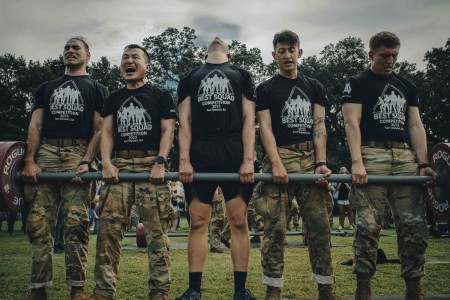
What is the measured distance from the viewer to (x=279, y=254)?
3.93 meters

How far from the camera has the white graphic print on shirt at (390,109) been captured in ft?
13.8

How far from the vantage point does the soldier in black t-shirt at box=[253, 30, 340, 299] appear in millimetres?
3953

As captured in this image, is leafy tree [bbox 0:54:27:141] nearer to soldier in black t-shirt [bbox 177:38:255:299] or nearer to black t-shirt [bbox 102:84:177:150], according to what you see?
black t-shirt [bbox 102:84:177:150]

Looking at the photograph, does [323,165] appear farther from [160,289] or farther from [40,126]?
[40,126]

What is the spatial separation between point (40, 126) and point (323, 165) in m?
2.97

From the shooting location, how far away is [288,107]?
4180 mm

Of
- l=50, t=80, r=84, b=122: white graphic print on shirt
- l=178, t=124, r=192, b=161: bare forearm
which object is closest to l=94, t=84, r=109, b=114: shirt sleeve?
l=50, t=80, r=84, b=122: white graphic print on shirt

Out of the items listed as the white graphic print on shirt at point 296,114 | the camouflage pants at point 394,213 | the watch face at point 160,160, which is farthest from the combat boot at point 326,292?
the watch face at point 160,160

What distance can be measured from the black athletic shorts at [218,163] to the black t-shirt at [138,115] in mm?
512

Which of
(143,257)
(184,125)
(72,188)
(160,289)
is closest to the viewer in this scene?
(160,289)

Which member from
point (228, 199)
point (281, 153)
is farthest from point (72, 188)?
point (281, 153)

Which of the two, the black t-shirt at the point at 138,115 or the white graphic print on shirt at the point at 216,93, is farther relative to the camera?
the black t-shirt at the point at 138,115

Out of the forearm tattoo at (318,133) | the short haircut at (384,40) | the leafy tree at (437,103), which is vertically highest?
the leafy tree at (437,103)

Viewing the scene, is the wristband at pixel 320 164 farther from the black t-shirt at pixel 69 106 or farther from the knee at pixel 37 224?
the knee at pixel 37 224
